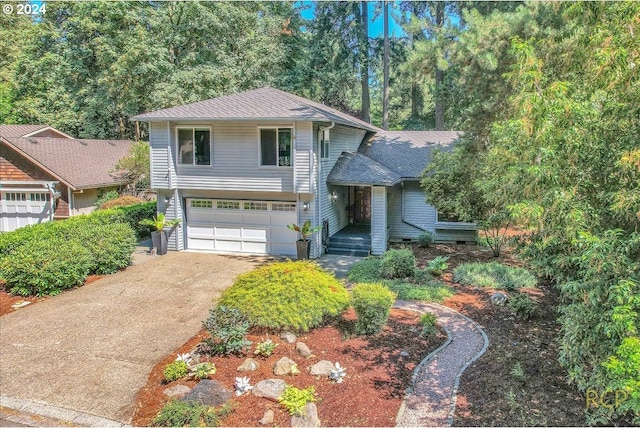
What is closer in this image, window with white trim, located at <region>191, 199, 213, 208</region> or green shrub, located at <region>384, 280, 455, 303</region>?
green shrub, located at <region>384, 280, 455, 303</region>

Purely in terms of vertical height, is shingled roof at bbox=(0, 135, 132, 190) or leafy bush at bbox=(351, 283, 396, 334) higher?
shingled roof at bbox=(0, 135, 132, 190)

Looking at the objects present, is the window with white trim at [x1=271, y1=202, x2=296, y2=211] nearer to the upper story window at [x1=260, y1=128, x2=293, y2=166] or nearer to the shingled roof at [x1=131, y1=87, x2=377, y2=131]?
the upper story window at [x1=260, y1=128, x2=293, y2=166]

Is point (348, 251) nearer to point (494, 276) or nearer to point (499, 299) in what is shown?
point (494, 276)

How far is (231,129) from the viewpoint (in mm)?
14875

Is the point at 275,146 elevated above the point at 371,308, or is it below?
above

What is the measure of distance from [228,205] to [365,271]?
5.92 metres

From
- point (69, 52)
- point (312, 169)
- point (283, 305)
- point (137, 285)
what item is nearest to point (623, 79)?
point (283, 305)

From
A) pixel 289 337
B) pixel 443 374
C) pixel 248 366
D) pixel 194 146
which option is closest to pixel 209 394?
pixel 248 366

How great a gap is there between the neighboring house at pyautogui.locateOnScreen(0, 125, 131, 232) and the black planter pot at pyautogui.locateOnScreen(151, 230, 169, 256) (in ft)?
17.4

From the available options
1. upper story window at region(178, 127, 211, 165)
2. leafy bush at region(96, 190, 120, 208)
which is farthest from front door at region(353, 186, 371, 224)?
leafy bush at region(96, 190, 120, 208)

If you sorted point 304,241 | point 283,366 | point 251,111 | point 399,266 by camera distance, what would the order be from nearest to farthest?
point 283,366
point 399,266
point 304,241
point 251,111

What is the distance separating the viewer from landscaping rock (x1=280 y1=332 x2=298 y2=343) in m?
7.73

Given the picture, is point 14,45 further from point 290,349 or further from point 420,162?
point 290,349

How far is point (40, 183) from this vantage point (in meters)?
18.0
